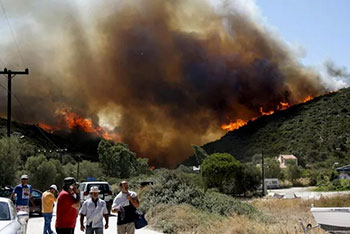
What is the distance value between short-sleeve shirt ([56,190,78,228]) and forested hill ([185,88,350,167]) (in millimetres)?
87928

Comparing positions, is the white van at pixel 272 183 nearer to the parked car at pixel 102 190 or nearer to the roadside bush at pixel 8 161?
the roadside bush at pixel 8 161

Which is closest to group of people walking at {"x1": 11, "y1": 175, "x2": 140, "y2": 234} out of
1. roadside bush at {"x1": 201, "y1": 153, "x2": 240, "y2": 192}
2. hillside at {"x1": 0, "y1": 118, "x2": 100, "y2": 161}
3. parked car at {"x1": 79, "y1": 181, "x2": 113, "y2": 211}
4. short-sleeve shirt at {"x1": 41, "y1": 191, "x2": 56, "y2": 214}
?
short-sleeve shirt at {"x1": 41, "y1": 191, "x2": 56, "y2": 214}

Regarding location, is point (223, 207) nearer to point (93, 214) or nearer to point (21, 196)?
point (21, 196)

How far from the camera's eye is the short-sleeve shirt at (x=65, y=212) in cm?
1045

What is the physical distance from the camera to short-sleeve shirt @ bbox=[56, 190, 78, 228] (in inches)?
411

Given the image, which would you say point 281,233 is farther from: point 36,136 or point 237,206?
point 36,136

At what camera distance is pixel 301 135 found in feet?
344

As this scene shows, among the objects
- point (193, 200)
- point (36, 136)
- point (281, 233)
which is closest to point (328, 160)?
point (36, 136)

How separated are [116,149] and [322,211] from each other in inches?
3096

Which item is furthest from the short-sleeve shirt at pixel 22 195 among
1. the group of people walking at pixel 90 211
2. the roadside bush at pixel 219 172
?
the roadside bush at pixel 219 172

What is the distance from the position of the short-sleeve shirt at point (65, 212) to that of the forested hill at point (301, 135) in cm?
8793

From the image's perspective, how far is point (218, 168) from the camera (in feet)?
191

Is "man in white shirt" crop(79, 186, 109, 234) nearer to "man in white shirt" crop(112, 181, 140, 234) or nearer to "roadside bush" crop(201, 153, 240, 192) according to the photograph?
"man in white shirt" crop(112, 181, 140, 234)

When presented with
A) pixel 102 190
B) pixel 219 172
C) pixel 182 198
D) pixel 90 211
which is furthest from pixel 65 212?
pixel 219 172
